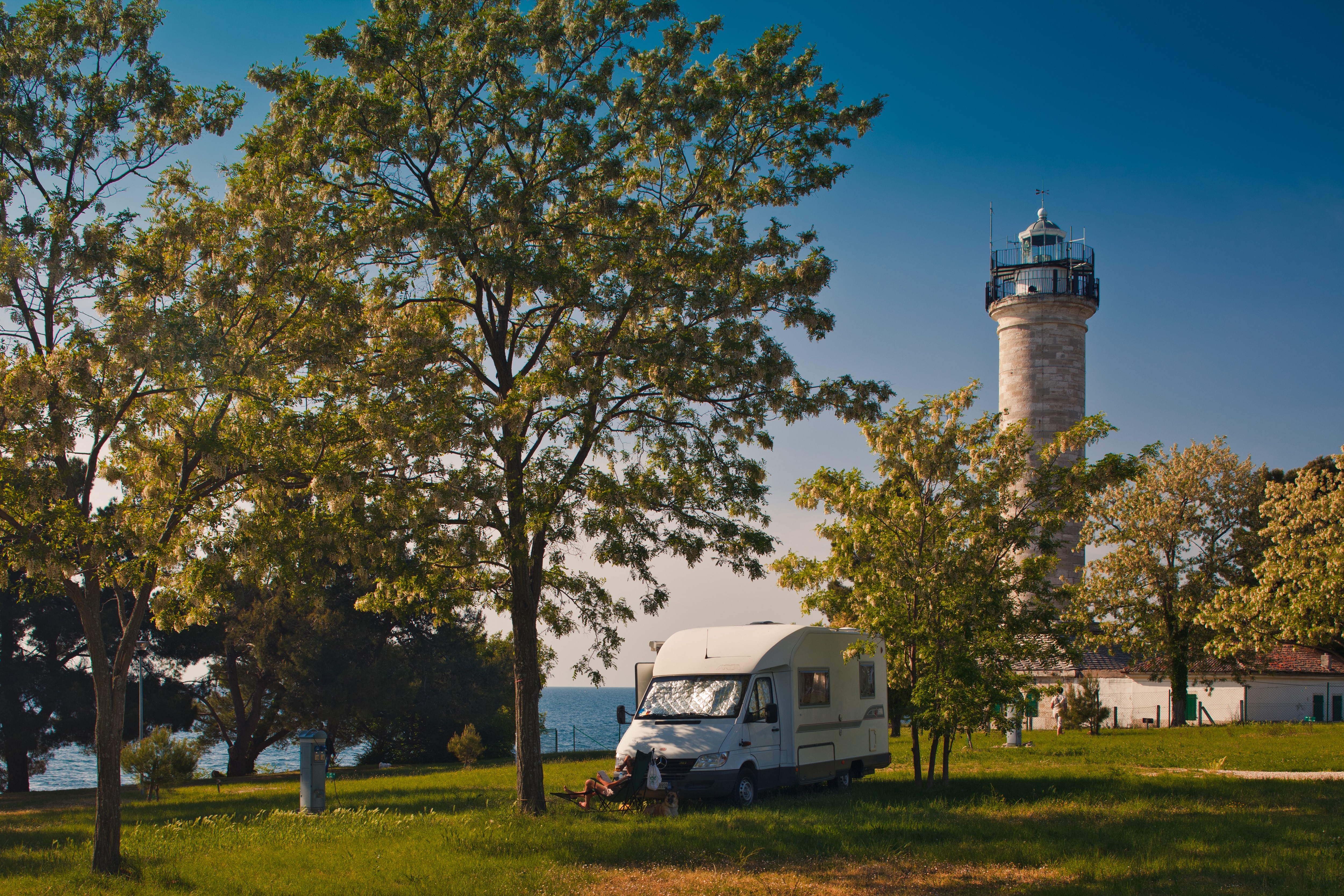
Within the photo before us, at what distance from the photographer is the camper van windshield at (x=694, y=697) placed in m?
16.6

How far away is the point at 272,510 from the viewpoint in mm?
13422

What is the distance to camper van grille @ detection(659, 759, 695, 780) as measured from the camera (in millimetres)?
15984

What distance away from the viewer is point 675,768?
16078 millimetres

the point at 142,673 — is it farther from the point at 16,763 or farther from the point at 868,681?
the point at 868,681

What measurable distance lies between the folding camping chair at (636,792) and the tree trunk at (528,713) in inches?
44.4

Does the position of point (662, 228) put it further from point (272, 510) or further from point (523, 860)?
point (523, 860)

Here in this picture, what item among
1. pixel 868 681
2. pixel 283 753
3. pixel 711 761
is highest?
pixel 868 681

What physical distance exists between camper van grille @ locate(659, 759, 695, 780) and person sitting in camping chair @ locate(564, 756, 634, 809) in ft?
1.70

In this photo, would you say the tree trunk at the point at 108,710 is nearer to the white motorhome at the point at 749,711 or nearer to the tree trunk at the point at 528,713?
the tree trunk at the point at 528,713

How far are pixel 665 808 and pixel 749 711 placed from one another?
2124 mm

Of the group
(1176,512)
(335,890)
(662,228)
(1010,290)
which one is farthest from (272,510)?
(1010,290)

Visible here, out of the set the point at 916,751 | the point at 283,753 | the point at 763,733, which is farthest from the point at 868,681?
the point at 283,753

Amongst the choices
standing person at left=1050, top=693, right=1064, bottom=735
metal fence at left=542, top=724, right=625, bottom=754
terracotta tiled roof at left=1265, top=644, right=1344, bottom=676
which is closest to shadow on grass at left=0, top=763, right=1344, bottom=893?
metal fence at left=542, top=724, right=625, bottom=754

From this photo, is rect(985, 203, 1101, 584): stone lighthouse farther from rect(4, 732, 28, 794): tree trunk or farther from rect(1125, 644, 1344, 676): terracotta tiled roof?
rect(4, 732, 28, 794): tree trunk
